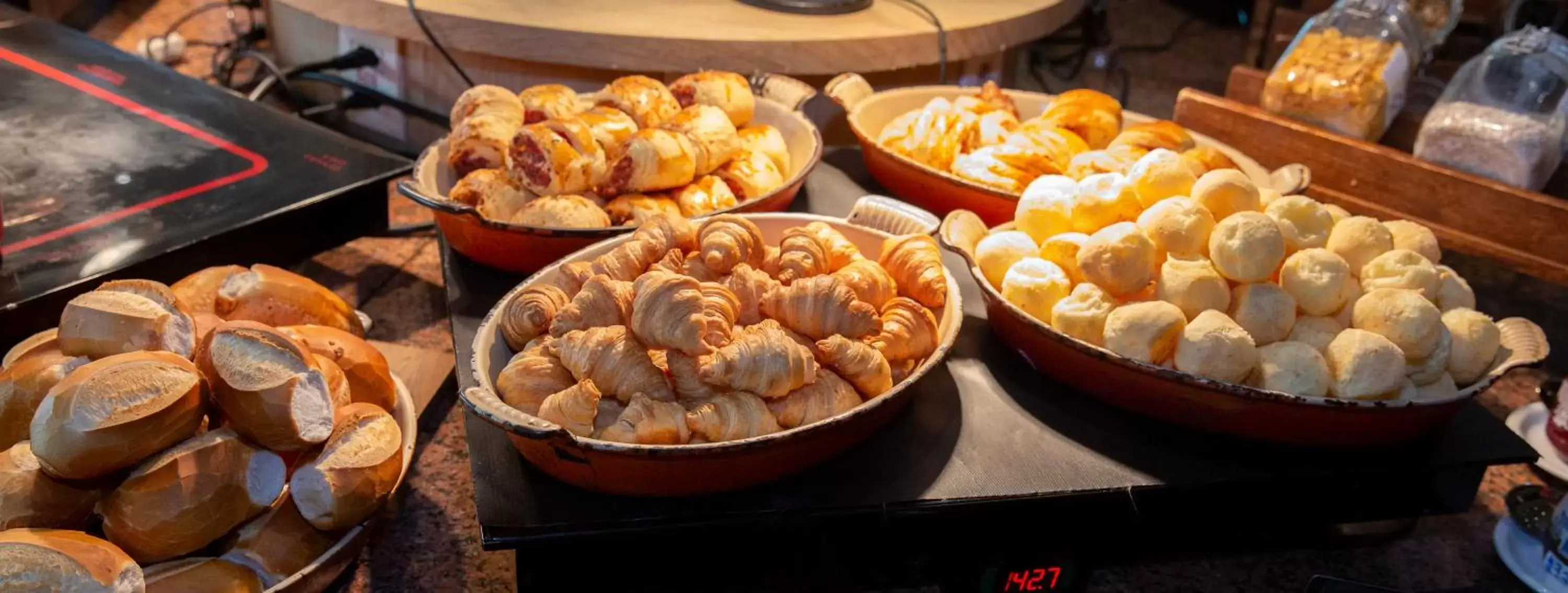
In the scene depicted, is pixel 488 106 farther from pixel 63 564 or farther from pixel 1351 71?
pixel 1351 71

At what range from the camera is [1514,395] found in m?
1.29

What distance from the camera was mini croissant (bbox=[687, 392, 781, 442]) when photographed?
2.50ft

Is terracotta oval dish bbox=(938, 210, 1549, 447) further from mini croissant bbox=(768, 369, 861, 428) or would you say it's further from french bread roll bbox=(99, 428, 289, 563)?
french bread roll bbox=(99, 428, 289, 563)

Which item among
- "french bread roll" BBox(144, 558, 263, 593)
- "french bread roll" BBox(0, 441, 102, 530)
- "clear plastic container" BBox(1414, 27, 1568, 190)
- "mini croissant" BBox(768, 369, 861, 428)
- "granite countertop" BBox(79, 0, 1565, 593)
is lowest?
"granite countertop" BBox(79, 0, 1565, 593)

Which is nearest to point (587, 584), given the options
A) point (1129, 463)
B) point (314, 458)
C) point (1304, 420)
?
point (314, 458)

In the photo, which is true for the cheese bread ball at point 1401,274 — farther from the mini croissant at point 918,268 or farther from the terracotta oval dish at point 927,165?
the mini croissant at point 918,268

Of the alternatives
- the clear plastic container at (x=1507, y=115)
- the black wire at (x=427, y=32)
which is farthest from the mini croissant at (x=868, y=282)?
the black wire at (x=427, y=32)

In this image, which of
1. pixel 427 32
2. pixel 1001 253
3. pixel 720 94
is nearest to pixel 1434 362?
pixel 1001 253

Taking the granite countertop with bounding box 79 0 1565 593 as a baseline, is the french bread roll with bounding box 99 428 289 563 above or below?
above

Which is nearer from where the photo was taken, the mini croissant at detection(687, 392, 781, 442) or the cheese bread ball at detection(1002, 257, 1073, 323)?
the mini croissant at detection(687, 392, 781, 442)

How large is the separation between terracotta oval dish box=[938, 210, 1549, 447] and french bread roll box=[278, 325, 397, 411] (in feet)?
1.85

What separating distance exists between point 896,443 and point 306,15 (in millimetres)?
1530

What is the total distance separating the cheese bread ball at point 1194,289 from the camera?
895mm

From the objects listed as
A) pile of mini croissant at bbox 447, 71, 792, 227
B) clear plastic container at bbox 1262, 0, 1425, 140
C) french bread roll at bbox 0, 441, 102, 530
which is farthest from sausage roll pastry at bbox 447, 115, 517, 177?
clear plastic container at bbox 1262, 0, 1425, 140
